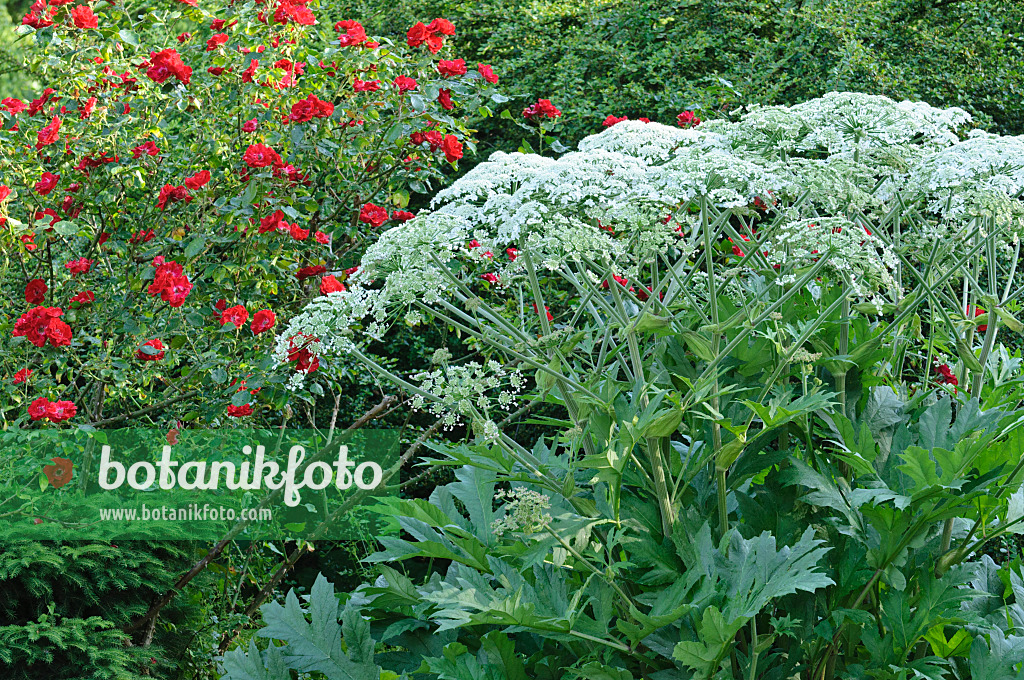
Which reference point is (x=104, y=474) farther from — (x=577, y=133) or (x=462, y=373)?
(x=577, y=133)

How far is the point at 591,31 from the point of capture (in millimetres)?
5422

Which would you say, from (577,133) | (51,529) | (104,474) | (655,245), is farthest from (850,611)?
(577,133)

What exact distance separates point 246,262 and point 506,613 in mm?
2126

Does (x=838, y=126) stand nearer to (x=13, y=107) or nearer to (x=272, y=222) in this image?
(x=272, y=222)

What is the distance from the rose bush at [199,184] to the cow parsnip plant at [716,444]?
55.7 inches

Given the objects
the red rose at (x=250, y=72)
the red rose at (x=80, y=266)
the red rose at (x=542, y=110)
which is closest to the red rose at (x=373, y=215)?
the red rose at (x=250, y=72)

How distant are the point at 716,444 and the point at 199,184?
7.57 ft

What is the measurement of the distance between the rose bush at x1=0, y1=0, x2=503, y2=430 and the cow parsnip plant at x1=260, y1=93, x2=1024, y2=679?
1.41 meters

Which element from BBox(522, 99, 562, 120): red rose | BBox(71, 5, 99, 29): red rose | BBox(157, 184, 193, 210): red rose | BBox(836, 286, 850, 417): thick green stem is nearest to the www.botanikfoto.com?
BBox(157, 184, 193, 210): red rose

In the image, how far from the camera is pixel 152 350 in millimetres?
2918

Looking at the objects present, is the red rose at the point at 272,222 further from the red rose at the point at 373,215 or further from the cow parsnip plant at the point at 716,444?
the cow parsnip plant at the point at 716,444

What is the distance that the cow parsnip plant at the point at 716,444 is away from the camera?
1512 millimetres

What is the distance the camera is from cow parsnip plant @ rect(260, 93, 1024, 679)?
4.96 feet

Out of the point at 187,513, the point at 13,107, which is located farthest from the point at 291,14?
the point at 187,513
